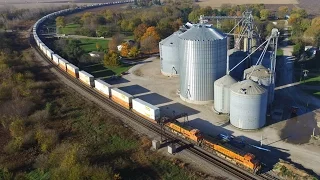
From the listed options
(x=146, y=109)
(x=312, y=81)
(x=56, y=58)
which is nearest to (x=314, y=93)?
(x=312, y=81)

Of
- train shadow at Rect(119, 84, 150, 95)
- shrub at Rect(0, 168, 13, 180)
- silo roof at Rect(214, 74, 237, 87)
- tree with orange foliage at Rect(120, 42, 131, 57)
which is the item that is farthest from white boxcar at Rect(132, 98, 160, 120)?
tree with orange foliage at Rect(120, 42, 131, 57)

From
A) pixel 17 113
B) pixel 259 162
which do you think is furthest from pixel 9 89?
pixel 259 162

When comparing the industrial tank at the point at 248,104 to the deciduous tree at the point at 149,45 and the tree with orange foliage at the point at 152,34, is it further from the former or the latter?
the tree with orange foliage at the point at 152,34

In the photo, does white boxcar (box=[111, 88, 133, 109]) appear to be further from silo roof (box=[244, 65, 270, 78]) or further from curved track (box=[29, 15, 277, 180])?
silo roof (box=[244, 65, 270, 78])

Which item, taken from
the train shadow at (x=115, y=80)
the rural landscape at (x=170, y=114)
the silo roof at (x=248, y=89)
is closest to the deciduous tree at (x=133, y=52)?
the rural landscape at (x=170, y=114)

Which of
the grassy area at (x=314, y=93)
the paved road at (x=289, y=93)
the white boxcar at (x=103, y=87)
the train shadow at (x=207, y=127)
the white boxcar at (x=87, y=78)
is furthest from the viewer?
the white boxcar at (x=87, y=78)

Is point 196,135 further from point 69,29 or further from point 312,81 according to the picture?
point 69,29
